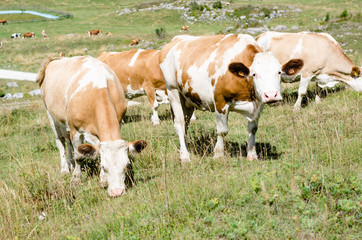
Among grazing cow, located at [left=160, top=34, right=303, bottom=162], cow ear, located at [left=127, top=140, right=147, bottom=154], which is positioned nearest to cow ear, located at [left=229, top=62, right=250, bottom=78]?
grazing cow, located at [left=160, top=34, right=303, bottom=162]

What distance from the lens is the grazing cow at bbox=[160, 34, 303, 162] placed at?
5500 millimetres

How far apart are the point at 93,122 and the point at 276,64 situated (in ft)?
10.7

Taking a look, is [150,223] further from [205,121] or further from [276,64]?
[205,121]

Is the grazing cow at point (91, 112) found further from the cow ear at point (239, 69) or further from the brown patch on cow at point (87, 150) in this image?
the cow ear at point (239, 69)

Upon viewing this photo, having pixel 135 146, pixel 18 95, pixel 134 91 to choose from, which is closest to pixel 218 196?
pixel 135 146

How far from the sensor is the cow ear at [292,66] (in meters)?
5.74

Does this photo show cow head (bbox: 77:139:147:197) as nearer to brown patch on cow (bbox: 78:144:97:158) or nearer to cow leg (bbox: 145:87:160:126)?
brown patch on cow (bbox: 78:144:97:158)

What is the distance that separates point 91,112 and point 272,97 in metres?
3.08

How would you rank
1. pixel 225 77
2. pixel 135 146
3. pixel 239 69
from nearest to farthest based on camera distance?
pixel 135 146
pixel 239 69
pixel 225 77

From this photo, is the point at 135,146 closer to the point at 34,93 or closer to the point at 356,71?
the point at 356,71

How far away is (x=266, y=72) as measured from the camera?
5.41 meters

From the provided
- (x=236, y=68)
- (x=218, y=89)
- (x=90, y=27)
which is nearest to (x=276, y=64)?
(x=236, y=68)

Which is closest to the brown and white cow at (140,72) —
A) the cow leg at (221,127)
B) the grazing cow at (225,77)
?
the grazing cow at (225,77)

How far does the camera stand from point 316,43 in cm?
1082
